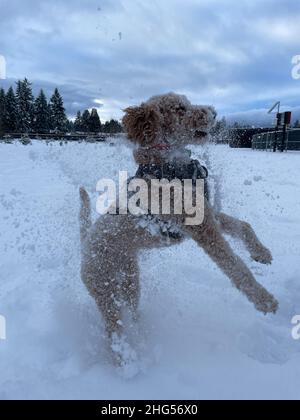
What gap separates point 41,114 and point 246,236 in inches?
1510

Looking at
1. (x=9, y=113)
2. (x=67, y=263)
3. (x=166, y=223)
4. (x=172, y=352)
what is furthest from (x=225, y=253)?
(x=9, y=113)

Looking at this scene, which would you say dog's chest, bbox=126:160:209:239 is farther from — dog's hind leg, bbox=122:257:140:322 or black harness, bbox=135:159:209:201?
dog's hind leg, bbox=122:257:140:322

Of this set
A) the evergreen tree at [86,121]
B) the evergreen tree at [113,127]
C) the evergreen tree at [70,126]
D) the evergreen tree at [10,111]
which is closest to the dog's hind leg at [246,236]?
the evergreen tree at [113,127]

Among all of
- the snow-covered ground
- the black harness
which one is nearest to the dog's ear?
the black harness

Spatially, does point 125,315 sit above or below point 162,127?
below

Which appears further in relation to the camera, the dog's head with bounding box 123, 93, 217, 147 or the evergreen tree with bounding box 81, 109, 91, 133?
the evergreen tree with bounding box 81, 109, 91, 133

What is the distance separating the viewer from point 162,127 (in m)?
3.12

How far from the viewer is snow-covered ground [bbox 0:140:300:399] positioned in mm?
2477

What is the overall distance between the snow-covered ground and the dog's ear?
0.45 metres

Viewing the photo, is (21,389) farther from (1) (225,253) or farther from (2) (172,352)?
(1) (225,253)

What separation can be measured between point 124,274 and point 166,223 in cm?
57

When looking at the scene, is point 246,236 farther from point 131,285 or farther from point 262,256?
point 131,285

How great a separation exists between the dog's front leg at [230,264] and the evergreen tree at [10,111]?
40.8 meters
